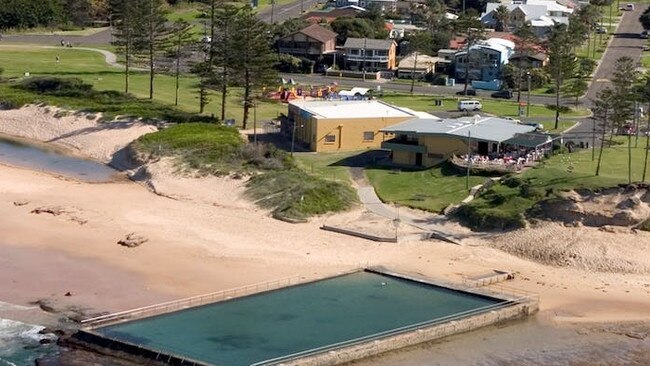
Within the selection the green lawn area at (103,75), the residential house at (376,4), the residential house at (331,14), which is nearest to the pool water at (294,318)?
the green lawn area at (103,75)

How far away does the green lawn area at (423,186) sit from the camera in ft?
160

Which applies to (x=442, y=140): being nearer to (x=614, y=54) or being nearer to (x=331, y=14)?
(x=614, y=54)

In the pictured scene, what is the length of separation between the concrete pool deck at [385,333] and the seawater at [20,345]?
1.11 metres

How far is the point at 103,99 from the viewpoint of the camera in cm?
7238

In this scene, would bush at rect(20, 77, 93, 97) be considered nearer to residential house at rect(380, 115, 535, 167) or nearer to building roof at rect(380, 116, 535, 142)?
building roof at rect(380, 116, 535, 142)

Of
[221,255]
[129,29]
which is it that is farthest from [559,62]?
[221,255]

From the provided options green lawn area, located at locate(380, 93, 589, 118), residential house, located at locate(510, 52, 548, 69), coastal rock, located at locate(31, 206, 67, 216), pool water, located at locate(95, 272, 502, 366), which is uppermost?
residential house, located at locate(510, 52, 548, 69)

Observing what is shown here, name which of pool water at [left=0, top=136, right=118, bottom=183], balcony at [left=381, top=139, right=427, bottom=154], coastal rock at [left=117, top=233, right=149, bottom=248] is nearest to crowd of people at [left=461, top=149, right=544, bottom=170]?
balcony at [left=381, top=139, right=427, bottom=154]

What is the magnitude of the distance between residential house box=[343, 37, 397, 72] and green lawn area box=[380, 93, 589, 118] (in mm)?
12436

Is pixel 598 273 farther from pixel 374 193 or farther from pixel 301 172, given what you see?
pixel 301 172

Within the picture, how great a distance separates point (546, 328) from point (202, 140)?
27.1m

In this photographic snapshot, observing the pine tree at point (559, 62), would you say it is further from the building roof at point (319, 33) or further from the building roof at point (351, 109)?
the building roof at point (319, 33)

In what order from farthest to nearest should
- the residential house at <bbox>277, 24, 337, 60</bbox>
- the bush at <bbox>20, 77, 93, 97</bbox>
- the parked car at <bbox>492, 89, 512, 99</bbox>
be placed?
the residential house at <bbox>277, 24, 337, 60</bbox> < the parked car at <bbox>492, 89, 512, 99</bbox> < the bush at <bbox>20, 77, 93, 97</bbox>

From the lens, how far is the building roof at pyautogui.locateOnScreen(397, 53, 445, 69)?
9194 cm
